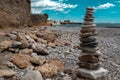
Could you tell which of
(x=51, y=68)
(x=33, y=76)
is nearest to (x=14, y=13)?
(x=51, y=68)

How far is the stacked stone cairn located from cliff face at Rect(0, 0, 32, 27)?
739 centimetres

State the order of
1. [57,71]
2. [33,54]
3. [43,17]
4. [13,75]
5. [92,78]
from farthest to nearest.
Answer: [43,17], [33,54], [57,71], [13,75], [92,78]

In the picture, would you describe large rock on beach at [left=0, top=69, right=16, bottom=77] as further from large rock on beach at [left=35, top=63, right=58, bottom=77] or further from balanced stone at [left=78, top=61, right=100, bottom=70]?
balanced stone at [left=78, top=61, right=100, bottom=70]

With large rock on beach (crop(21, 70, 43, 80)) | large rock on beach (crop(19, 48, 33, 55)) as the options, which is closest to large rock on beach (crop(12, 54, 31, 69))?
large rock on beach (crop(19, 48, 33, 55))

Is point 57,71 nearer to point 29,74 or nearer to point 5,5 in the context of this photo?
point 29,74

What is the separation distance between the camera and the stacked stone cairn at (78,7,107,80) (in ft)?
21.7

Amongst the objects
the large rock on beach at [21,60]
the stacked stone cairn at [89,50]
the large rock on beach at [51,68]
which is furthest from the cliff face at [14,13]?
the stacked stone cairn at [89,50]

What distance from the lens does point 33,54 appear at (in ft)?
29.7

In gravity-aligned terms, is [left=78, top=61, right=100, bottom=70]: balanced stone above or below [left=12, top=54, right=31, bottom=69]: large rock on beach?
above

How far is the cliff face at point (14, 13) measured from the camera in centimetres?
1351

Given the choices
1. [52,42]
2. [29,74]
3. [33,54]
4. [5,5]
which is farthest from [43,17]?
[29,74]

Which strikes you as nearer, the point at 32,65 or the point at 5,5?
the point at 32,65

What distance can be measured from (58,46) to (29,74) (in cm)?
482

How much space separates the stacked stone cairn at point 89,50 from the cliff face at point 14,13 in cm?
739
